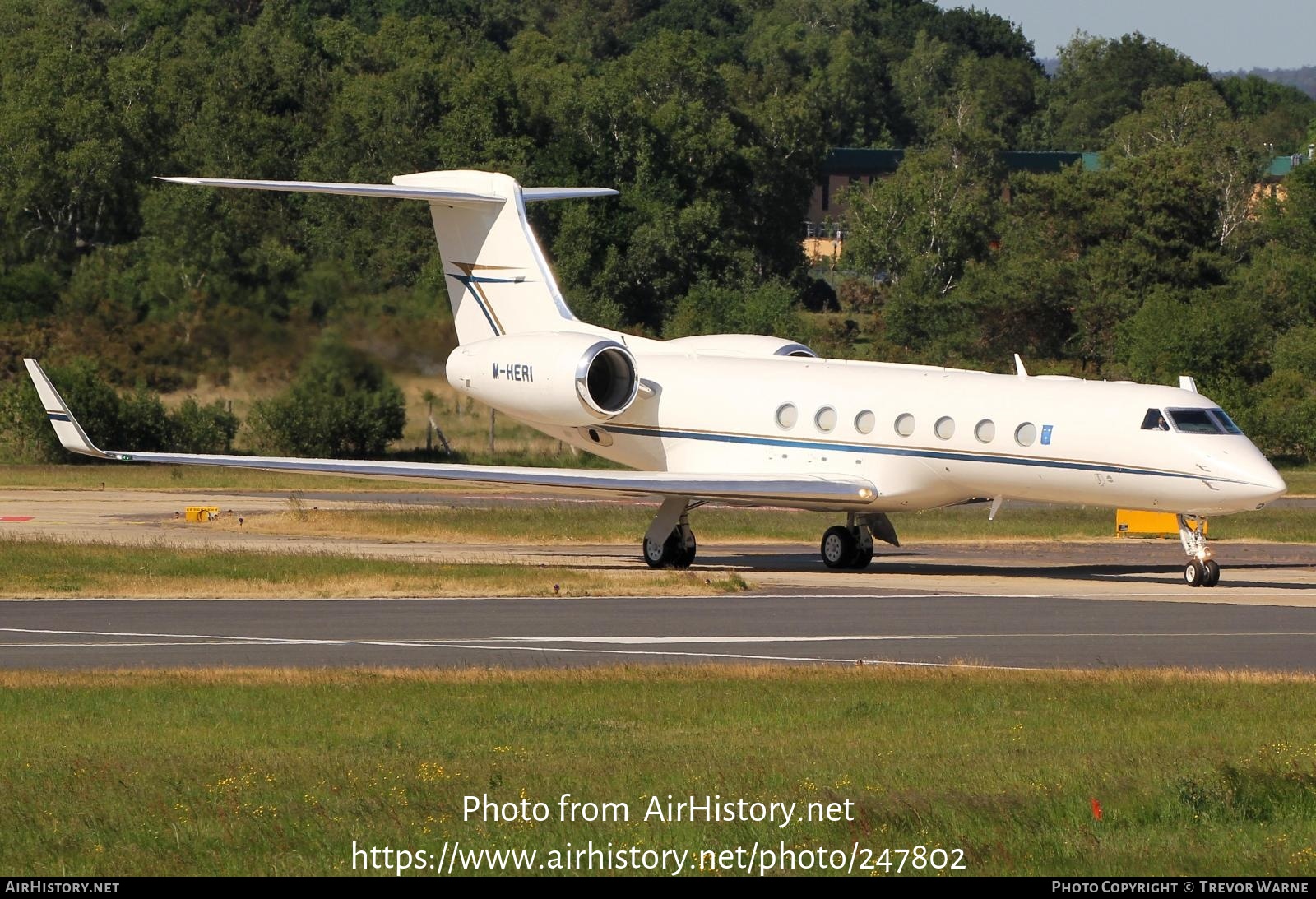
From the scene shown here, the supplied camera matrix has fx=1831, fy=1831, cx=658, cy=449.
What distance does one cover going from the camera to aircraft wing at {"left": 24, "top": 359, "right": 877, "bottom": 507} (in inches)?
978

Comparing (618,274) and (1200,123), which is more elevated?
(1200,123)

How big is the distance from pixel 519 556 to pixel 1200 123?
273ft

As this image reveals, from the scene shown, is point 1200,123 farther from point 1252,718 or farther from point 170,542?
point 1252,718

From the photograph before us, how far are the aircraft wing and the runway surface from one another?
256cm

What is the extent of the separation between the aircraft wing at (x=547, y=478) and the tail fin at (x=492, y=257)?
4470 mm

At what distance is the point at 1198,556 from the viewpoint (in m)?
24.2

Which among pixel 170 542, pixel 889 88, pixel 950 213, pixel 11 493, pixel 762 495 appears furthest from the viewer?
pixel 889 88

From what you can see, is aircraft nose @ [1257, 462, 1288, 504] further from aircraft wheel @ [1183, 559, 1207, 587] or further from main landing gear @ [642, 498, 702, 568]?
main landing gear @ [642, 498, 702, 568]

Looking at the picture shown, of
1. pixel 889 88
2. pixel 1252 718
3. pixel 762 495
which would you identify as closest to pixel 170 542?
pixel 762 495

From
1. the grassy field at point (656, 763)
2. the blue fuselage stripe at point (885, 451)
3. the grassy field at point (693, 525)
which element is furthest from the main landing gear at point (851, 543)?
the grassy field at point (656, 763)

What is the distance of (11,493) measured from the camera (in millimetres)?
38875

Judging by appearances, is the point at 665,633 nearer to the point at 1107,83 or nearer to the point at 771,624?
the point at 771,624

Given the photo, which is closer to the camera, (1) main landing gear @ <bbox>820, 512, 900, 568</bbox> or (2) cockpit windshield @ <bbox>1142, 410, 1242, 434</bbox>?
(2) cockpit windshield @ <bbox>1142, 410, 1242, 434</bbox>

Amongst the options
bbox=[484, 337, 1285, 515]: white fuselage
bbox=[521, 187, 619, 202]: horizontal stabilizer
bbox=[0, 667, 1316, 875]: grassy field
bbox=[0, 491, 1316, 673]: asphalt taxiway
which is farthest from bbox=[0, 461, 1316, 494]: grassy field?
bbox=[0, 667, 1316, 875]: grassy field
